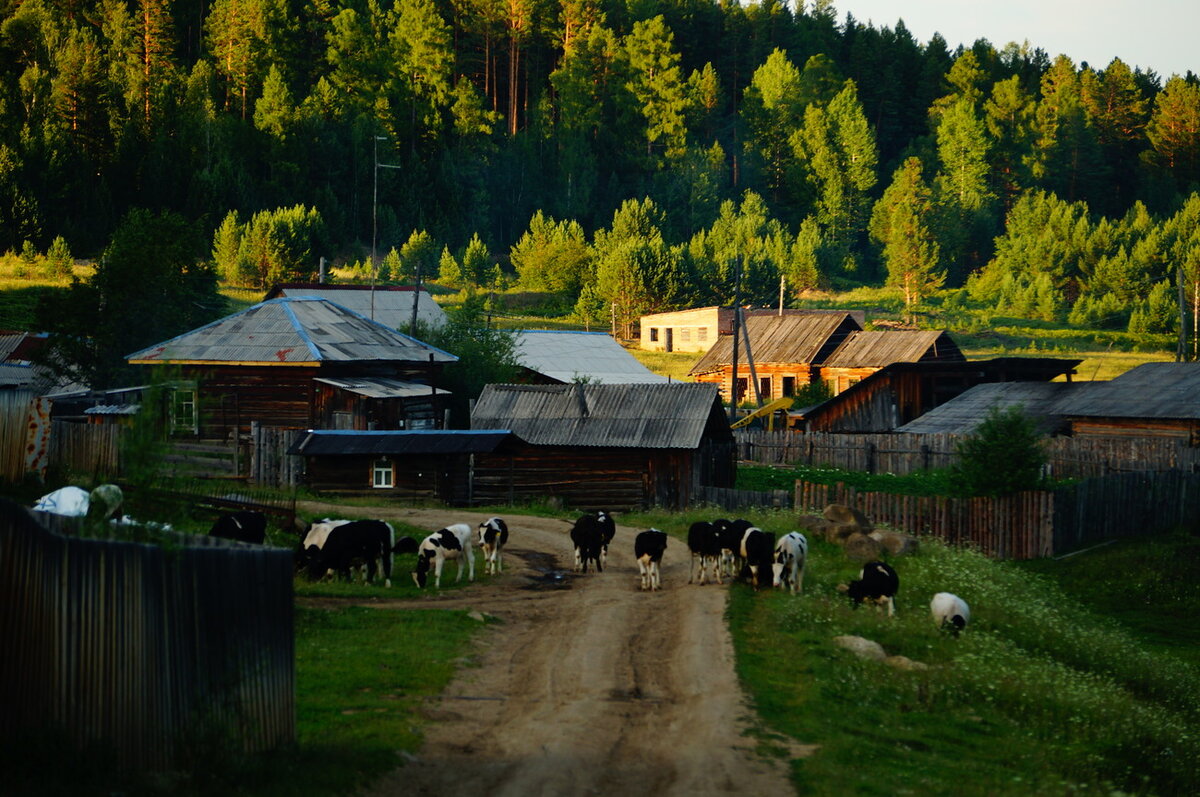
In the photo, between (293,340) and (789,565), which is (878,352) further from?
(789,565)

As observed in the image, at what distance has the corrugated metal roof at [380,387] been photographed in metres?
43.4

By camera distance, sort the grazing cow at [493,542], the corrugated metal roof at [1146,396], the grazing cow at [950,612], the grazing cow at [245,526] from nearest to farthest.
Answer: the grazing cow at [950,612]
the grazing cow at [245,526]
the grazing cow at [493,542]
the corrugated metal roof at [1146,396]

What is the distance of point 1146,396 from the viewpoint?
44.9 meters

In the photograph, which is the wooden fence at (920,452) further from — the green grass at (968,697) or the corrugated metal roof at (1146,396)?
the green grass at (968,697)

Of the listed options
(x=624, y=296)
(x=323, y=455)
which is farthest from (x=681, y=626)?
(x=624, y=296)

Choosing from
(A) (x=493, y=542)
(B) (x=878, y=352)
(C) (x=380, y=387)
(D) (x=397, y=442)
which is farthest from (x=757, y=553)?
(B) (x=878, y=352)

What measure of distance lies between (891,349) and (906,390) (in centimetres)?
1032

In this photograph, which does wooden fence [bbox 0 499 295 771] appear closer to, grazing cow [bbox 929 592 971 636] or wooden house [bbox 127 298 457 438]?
grazing cow [bbox 929 592 971 636]

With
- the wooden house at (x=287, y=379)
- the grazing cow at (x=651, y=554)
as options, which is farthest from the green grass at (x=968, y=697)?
the wooden house at (x=287, y=379)

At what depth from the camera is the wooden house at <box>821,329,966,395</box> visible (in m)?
66.1

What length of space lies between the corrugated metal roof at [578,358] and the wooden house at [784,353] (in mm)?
7829

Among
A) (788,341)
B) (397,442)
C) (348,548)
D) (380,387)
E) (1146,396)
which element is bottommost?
(348,548)

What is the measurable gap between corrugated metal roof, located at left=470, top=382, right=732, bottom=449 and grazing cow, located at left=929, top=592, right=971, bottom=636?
16.1m

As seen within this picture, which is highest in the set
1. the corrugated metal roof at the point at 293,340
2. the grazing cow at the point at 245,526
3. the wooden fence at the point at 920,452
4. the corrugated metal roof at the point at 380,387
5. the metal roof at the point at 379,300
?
the metal roof at the point at 379,300
